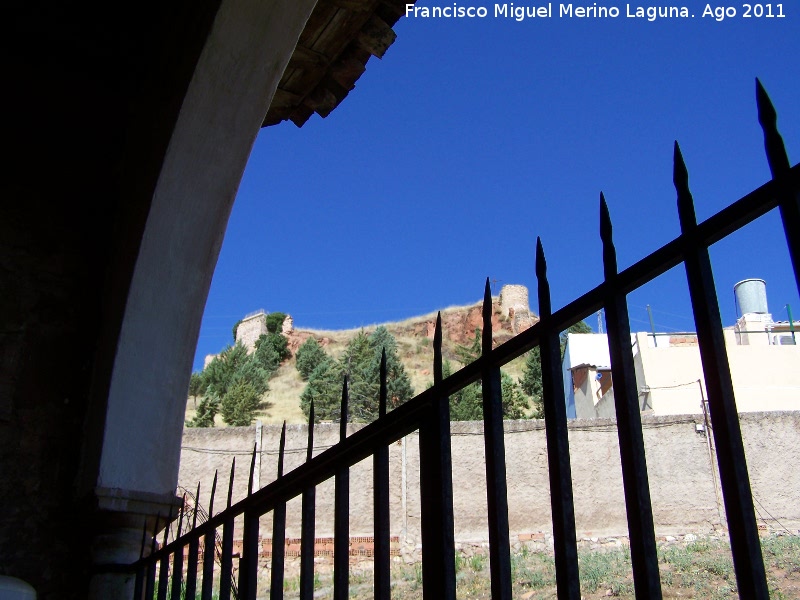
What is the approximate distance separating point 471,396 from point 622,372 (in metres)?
19.2

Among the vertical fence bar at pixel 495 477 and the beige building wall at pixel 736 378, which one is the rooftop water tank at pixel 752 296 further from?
the vertical fence bar at pixel 495 477

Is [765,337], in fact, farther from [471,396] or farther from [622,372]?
[622,372]

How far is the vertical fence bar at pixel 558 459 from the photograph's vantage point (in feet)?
3.05

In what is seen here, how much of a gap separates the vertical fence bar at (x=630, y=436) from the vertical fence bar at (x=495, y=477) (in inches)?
7.0

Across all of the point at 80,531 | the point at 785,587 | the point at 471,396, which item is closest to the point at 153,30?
the point at 80,531

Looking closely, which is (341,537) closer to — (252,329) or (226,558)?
(226,558)

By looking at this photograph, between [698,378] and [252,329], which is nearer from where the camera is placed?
[698,378]

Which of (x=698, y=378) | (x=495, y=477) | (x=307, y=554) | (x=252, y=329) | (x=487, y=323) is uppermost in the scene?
(x=252, y=329)

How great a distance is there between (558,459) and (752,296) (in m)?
21.6

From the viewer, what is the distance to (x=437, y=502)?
121 cm

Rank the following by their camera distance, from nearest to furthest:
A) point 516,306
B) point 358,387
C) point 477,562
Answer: point 477,562
point 358,387
point 516,306

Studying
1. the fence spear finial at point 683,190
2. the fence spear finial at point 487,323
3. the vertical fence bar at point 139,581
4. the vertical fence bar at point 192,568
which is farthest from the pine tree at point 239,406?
the fence spear finial at point 683,190

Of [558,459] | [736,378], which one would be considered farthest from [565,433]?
[736,378]

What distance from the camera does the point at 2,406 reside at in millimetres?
2441
